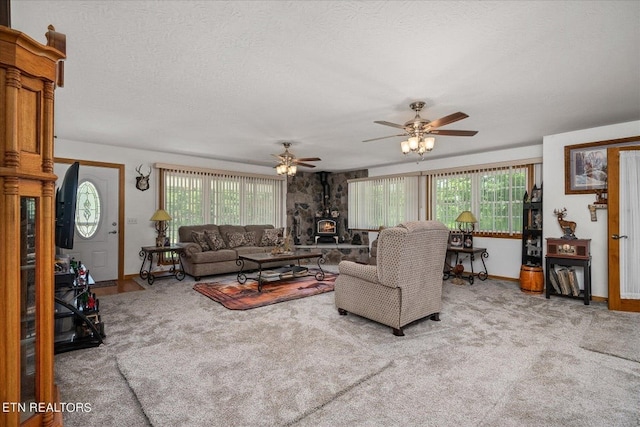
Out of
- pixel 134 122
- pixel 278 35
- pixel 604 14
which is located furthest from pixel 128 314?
pixel 604 14

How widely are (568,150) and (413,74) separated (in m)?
3.34

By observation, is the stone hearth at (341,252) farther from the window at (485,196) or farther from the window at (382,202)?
the window at (485,196)

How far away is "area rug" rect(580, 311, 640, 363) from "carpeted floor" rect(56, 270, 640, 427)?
0.03 metres

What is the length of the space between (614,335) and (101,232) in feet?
23.4

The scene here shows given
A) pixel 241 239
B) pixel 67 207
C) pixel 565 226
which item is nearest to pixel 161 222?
pixel 241 239

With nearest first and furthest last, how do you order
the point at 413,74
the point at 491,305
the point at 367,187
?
the point at 413,74 → the point at 491,305 → the point at 367,187

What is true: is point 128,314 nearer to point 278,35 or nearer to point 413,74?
point 278,35

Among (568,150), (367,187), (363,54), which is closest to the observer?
(363,54)

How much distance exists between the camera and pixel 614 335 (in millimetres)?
3035

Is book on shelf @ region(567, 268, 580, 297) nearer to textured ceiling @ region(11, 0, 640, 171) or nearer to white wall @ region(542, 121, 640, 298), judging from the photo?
white wall @ region(542, 121, 640, 298)

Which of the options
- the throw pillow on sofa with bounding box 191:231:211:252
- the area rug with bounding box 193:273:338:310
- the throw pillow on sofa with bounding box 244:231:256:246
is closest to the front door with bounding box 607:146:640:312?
the area rug with bounding box 193:273:338:310

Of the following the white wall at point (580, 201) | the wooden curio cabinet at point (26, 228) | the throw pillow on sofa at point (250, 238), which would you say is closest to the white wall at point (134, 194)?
the throw pillow on sofa at point (250, 238)

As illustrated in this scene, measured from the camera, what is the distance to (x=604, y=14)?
190 cm

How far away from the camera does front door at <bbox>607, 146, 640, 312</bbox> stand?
149 inches
